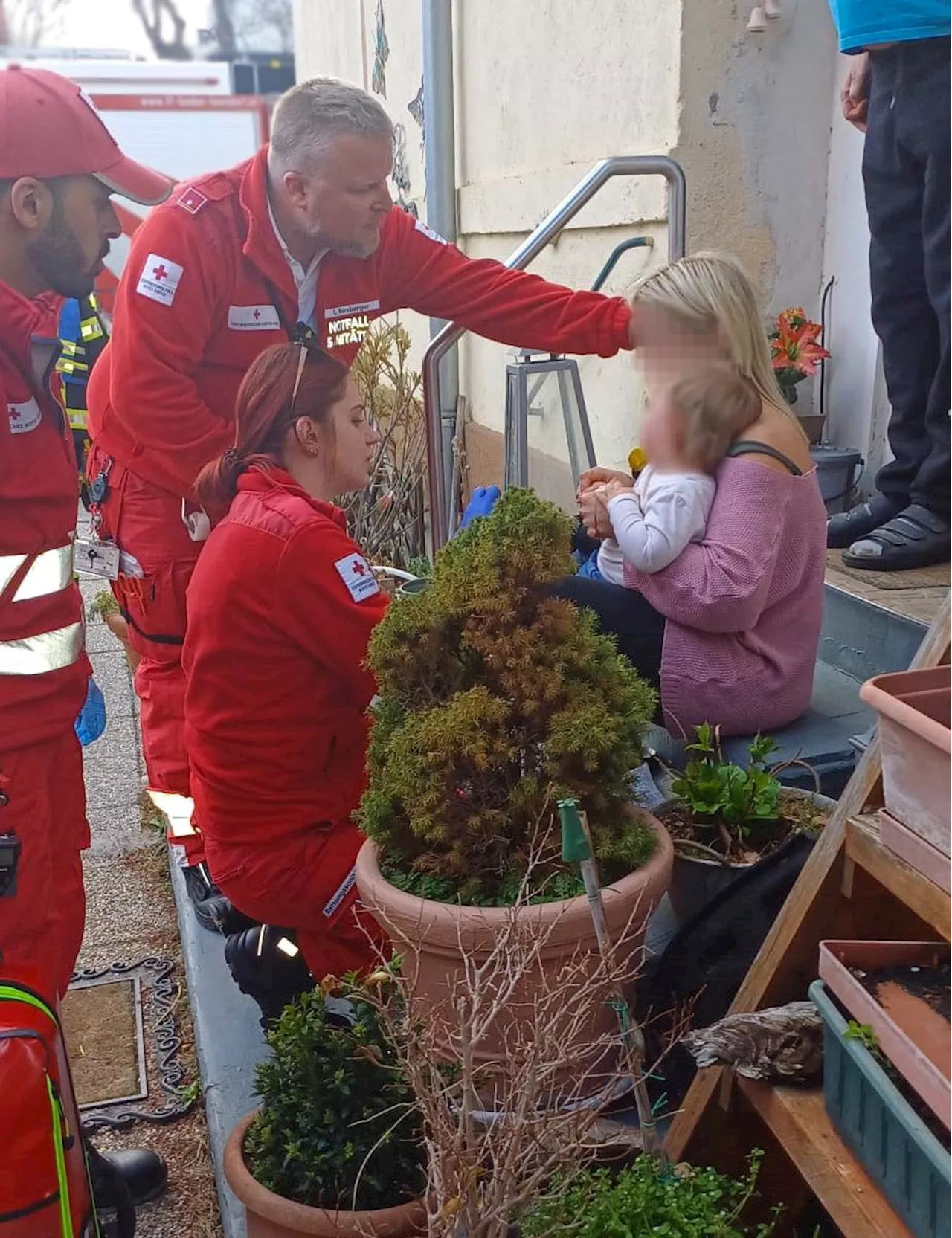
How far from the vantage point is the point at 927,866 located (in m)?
1.41

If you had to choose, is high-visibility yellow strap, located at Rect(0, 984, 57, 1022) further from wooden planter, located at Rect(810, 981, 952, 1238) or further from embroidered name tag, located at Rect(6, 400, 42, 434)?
wooden planter, located at Rect(810, 981, 952, 1238)

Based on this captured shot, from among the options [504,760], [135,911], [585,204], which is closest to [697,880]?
[504,760]

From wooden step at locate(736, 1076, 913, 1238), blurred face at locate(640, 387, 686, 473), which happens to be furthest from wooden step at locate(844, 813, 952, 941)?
blurred face at locate(640, 387, 686, 473)

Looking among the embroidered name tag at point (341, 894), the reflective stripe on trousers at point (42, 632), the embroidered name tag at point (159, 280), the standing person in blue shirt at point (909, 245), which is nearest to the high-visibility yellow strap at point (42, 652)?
the reflective stripe on trousers at point (42, 632)

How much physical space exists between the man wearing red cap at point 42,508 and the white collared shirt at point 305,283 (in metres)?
0.78

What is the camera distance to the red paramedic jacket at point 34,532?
7.91ft

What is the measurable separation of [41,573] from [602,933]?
152cm

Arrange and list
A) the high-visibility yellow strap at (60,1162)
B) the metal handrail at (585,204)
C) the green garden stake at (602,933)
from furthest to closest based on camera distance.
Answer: the metal handrail at (585,204) → the high-visibility yellow strap at (60,1162) → the green garden stake at (602,933)

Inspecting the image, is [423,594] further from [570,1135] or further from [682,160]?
[682,160]

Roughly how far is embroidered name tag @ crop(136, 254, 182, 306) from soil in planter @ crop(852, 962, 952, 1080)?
251cm

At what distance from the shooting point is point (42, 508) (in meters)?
2.53

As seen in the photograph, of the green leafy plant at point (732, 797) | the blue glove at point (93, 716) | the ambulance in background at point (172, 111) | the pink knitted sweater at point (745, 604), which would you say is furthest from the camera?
the ambulance in background at point (172, 111)

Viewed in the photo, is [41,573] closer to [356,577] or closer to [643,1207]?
[356,577]

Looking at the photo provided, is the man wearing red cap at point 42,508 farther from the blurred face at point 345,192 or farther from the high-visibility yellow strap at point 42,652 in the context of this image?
the blurred face at point 345,192
